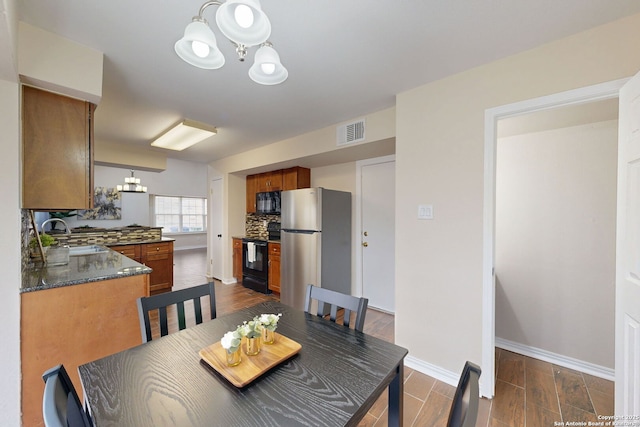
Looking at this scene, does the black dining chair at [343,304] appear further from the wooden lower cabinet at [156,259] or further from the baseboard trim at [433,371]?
the wooden lower cabinet at [156,259]

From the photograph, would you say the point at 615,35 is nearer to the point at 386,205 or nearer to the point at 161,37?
the point at 386,205

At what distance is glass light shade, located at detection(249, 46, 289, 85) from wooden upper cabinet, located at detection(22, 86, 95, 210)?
143cm

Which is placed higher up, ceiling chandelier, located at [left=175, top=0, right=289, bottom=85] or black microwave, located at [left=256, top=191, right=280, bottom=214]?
ceiling chandelier, located at [left=175, top=0, right=289, bottom=85]

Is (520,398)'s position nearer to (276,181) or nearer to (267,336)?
(267,336)

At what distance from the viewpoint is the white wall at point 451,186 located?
168 centimetres

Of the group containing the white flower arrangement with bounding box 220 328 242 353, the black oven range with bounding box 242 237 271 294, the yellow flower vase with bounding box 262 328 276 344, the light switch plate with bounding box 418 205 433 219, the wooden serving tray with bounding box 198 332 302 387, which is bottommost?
the black oven range with bounding box 242 237 271 294

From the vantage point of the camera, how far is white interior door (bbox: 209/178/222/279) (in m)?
5.10

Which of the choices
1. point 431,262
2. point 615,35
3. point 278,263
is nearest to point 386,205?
point 431,262

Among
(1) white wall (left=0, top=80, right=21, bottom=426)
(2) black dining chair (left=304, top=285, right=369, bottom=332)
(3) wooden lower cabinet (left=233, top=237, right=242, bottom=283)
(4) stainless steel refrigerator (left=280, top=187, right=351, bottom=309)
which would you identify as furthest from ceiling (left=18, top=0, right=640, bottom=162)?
(3) wooden lower cabinet (left=233, top=237, right=242, bottom=283)

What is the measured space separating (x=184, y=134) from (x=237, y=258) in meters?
2.48

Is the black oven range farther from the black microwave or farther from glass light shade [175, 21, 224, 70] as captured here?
glass light shade [175, 21, 224, 70]

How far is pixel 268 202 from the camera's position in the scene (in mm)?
4547

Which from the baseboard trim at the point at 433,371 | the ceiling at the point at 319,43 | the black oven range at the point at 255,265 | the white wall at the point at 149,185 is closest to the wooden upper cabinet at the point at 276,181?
the black oven range at the point at 255,265

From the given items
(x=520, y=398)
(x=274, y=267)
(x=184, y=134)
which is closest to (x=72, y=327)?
(x=184, y=134)
